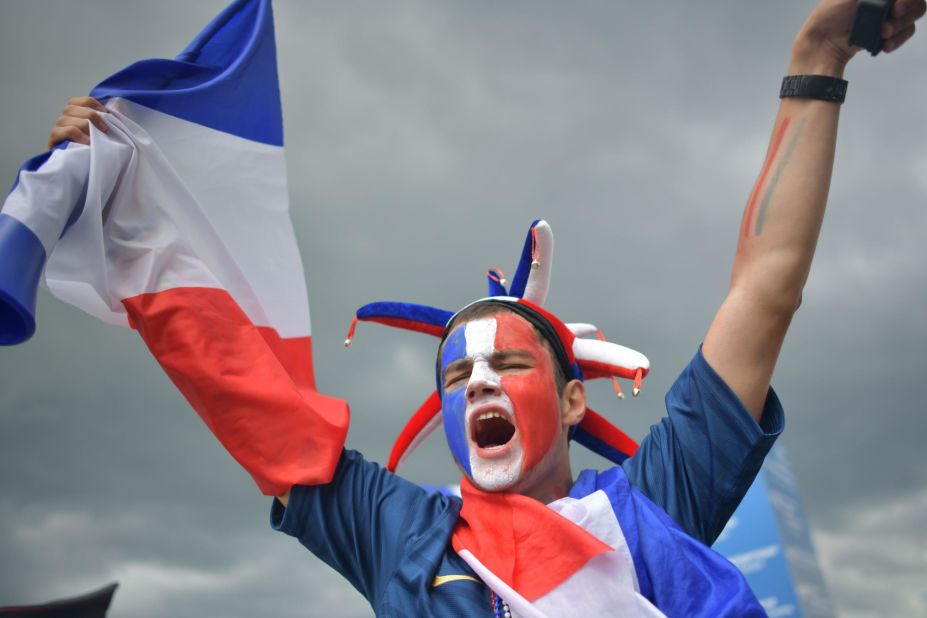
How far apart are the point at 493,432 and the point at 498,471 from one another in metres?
0.27

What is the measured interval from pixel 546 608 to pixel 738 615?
556 mm

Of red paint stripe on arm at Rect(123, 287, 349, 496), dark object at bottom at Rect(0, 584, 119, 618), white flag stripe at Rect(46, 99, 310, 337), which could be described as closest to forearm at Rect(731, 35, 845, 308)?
red paint stripe on arm at Rect(123, 287, 349, 496)

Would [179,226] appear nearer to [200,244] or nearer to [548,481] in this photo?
[200,244]

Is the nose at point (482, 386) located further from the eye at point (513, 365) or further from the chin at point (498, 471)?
the chin at point (498, 471)

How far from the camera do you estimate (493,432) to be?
319 cm

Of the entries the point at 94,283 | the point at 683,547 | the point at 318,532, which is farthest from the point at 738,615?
the point at 94,283

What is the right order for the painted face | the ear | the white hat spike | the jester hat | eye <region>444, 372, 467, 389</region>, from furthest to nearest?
the white hat spike, the jester hat, the ear, eye <region>444, 372, 467, 389</region>, the painted face

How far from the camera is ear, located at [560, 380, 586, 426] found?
10.8 feet

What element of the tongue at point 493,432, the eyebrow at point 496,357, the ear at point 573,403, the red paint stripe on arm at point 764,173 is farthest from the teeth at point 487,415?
the red paint stripe on arm at point 764,173

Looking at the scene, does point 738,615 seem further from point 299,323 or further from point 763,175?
point 299,323

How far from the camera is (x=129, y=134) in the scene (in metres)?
3.23

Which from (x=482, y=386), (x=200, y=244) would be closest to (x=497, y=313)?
(x=482, y=386)

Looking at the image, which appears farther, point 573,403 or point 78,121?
point 573,403

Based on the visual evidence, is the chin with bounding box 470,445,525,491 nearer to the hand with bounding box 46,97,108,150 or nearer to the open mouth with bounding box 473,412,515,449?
the open mouth with bounding box 473,412,515,449
